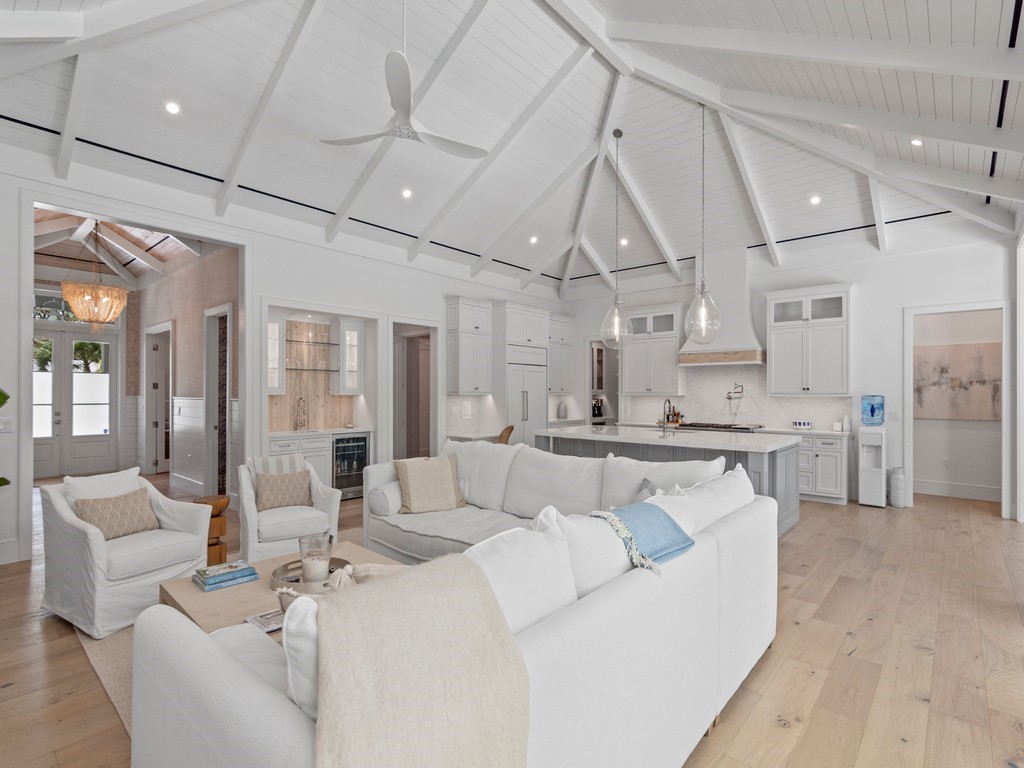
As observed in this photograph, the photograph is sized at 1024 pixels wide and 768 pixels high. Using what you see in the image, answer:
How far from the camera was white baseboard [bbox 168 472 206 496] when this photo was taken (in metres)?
6.87

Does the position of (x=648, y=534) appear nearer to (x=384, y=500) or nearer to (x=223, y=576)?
(x=223, y=576)

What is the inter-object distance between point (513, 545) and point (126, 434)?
9.77 meters

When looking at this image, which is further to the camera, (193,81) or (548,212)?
(548,212)

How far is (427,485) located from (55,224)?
6.54 m

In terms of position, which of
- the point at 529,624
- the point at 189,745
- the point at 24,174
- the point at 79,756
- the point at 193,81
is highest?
the point at 193,81

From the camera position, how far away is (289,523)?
3.92m

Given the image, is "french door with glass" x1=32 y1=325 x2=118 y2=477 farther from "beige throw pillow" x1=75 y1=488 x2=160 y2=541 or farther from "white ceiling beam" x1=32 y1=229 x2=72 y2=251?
"beige throw pillow" x1=75 y1=488 x2=160 y2=541

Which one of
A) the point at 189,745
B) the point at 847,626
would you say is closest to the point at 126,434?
the point at 189,745

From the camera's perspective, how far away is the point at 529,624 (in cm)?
141

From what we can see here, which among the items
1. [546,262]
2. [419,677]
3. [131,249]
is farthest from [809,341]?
[131,249]

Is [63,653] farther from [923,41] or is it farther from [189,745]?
[923,41]

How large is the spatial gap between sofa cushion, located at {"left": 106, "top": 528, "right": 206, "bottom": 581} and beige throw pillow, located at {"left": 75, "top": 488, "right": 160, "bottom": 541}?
0.05 m

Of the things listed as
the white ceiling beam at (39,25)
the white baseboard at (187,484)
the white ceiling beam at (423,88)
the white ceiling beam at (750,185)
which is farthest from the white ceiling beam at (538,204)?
the white baseboard at (187,484)

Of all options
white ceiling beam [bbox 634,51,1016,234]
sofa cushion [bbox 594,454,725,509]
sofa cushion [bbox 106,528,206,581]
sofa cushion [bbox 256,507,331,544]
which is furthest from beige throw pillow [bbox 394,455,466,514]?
white ceiling beam [bbox 634,51,1016,234]
